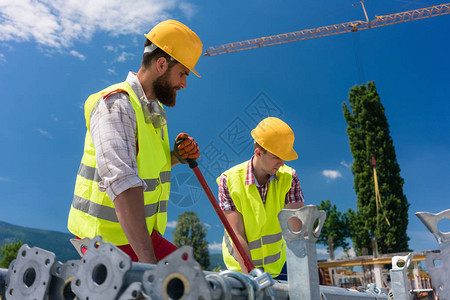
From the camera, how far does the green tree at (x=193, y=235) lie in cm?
4047

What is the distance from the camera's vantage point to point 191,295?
4.00 feet

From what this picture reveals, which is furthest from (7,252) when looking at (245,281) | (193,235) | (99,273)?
(245,281)

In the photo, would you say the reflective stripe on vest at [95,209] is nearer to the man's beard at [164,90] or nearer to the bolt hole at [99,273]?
the man's beard at [164,90]

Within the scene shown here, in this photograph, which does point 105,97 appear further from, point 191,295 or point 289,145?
point 289,145

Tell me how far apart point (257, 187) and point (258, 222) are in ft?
1.27

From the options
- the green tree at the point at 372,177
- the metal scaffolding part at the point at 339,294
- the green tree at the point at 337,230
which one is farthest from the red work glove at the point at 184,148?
the green tree at the point at 337,230

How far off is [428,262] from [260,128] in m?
2.51

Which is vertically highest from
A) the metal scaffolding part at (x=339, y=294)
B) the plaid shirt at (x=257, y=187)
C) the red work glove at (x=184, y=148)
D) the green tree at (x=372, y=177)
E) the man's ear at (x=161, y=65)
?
the green tree at (x=372, y=177)

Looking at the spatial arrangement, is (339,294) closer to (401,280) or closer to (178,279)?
(401,280)

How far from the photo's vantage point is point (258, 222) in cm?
430

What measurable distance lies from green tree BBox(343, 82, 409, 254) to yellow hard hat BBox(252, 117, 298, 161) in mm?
22688

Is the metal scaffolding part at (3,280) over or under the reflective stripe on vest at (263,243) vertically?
under

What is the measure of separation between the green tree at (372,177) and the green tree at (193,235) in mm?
16599

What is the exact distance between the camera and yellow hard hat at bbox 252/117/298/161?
14.1 ft
